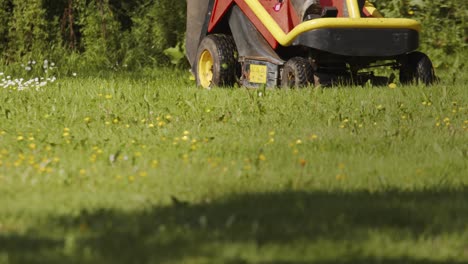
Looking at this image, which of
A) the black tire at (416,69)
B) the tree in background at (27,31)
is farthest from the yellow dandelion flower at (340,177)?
the tree in background at (27,31)

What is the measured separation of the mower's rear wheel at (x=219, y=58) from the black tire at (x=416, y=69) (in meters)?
1.69

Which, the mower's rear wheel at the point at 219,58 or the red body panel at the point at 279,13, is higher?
the red body panel at the point at 279,13

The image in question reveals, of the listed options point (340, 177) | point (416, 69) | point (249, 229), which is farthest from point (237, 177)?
point (416, 69)

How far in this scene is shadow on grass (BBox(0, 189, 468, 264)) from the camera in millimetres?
3824

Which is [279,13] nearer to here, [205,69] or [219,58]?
[219,58]

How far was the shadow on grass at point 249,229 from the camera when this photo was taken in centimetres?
382

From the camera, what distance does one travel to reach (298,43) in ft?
29.3

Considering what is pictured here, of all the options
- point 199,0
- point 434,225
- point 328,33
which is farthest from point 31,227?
point 199,0

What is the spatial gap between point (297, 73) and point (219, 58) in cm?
117

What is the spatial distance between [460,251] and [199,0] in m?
6.86

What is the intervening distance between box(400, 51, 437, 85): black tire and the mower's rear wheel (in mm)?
1691

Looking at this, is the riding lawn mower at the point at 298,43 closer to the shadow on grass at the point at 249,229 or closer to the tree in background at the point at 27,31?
the tree in background at the point at 27,31

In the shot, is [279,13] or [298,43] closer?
[298,43]

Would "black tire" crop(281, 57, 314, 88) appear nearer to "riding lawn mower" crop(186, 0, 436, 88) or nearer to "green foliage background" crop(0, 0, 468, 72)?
"riding lawn mower" crop(186, 0, 436, 88)
